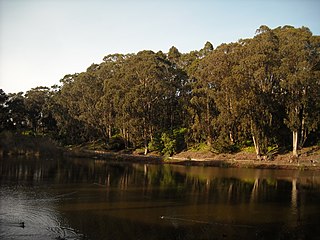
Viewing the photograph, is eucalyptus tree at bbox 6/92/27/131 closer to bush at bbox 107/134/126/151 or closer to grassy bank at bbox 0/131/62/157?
grassy bank at bbox 0/131/62/157

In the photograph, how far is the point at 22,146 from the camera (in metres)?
51.6

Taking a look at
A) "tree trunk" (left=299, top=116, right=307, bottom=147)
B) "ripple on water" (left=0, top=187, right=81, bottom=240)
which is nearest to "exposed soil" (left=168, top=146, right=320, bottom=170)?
"tree trunk" (left=299, top=116, right=307, bottom=147)

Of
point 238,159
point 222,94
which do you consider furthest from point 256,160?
point 222,94

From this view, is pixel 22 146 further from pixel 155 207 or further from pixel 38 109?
pixel 155 207

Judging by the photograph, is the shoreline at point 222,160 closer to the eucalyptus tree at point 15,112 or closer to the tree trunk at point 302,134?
the tree trunk at point 302,134

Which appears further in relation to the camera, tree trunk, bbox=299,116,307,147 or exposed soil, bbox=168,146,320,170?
tree trunk, bbox=299,116,307,147

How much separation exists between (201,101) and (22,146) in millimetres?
26847

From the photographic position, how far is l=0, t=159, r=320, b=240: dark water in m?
15.0

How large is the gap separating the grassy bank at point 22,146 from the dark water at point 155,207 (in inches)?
800

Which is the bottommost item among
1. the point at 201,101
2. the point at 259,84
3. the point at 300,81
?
the point at 201,101

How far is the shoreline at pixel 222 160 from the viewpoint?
41250mm

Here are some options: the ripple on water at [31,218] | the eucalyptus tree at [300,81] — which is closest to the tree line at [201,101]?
the eucalyptus tree at [300,81]

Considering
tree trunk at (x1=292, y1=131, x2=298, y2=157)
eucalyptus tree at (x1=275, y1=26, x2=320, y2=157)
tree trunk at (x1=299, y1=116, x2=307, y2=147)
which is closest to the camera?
eucalyptus tree at (x1=275, y1=26, x2=320, y2=157)

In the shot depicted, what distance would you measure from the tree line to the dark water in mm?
14223
